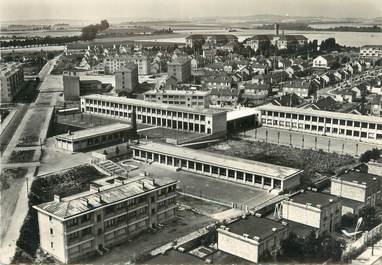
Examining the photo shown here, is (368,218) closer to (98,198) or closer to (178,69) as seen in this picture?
(98,198)

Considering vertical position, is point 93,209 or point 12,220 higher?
point 93,209

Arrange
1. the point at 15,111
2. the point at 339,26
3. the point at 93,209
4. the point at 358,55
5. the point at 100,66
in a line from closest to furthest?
the point at 93,209
the point at 15,111
the point at 100,66
the point at 358,55
the point at 339,26

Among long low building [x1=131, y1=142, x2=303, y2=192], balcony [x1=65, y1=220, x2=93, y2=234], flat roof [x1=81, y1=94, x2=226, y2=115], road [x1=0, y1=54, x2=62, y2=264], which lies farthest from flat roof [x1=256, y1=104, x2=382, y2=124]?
balcony [x1=65, y1=220, x2=93, y2=234]

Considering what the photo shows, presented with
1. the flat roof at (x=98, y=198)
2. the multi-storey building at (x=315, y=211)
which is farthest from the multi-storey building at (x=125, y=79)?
the multi-storey building at (x=315, y=211)

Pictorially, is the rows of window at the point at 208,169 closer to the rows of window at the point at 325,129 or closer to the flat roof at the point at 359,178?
the flat roof at the point at 359,178

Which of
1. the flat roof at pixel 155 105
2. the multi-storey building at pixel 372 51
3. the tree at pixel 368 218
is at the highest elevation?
the multi-storey building at pixel 372 51

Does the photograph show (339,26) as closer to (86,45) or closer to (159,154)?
(86,45)

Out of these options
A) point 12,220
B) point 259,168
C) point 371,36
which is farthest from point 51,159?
point 371,36
